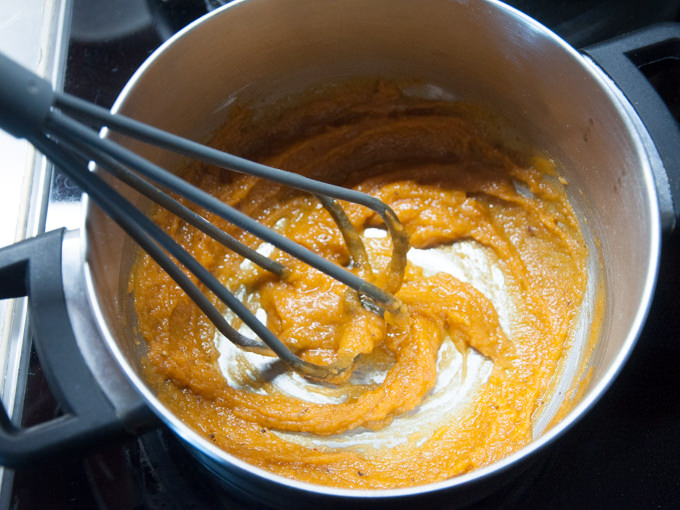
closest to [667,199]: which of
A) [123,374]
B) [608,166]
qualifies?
[608,166]

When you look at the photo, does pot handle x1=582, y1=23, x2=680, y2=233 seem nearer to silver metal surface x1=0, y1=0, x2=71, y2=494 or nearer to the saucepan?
the saucepan

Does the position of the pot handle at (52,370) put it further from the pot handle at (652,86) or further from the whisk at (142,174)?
the pot handle at (652,86)

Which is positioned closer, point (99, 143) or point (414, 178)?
point (99, 143)

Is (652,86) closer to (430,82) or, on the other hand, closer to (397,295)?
(430,82)

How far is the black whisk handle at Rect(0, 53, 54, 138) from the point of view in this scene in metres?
0.50

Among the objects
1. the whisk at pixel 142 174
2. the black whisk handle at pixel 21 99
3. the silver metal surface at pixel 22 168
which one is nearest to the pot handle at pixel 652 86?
the whisk at pixel 142 174

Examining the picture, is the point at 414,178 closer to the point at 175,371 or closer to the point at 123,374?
the point at 175,371

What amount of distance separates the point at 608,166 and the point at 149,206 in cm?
77

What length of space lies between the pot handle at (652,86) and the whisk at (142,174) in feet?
1.31

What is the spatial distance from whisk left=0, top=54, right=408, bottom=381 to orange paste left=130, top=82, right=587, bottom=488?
0.11 metres

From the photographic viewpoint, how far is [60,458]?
2.33ft

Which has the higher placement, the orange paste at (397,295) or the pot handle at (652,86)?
the pot handle at (652,86)

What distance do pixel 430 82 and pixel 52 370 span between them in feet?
2.79

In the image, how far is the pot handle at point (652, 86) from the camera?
→ 83 centimetres
